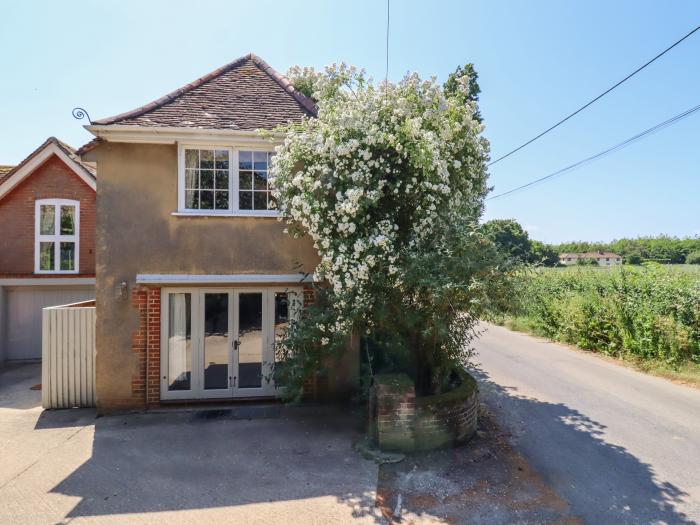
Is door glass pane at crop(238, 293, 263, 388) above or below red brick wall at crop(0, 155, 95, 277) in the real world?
below

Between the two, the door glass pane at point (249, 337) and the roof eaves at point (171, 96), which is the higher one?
the roof eaves at point (171, 96)

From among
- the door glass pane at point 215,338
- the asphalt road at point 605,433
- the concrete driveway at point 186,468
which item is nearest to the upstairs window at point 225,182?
the door glass pane at point 215,338

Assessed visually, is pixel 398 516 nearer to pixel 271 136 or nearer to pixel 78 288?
pixel 271 136

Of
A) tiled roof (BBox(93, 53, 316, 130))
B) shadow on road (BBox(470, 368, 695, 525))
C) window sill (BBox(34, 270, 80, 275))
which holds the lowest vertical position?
shadow on road (BBox(470, 368, 695, 525))

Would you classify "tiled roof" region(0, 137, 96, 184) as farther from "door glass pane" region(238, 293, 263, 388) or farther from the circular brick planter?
the circular brick planter

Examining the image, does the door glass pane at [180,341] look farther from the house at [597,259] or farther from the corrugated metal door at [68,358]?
the house at [597,259]

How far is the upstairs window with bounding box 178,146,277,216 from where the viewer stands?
7820 mm

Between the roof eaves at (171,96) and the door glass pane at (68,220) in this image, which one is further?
the door glass pane at (68,220)

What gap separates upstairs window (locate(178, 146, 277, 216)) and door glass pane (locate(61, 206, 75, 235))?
27.5ft

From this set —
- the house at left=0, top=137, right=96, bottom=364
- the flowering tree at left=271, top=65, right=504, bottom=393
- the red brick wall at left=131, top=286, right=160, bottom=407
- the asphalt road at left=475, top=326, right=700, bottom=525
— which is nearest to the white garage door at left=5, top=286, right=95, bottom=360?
the house at left=0, top=137, right=96, bottom=364

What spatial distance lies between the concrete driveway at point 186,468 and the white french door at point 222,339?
554 millimetres

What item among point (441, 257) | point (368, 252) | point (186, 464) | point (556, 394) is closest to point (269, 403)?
point (186, 464)

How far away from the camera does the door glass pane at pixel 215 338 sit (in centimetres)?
798

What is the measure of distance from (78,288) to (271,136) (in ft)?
32.8
